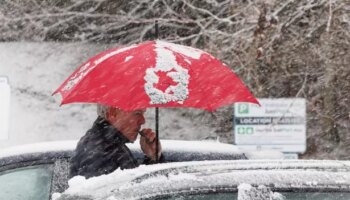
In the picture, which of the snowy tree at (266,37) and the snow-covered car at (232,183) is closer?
the snow-covered car at (232,183)

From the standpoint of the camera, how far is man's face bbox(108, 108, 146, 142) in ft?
12.9

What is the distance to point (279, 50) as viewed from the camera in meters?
11.2

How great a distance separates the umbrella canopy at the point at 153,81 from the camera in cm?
404

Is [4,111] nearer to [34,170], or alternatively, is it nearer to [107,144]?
[34,170]

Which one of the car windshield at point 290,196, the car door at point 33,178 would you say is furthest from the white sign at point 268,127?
the car windshield at point 290,196

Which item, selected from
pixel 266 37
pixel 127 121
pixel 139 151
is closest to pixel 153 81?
pixel 127 121

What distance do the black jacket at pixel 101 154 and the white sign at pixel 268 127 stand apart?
17.0 ft

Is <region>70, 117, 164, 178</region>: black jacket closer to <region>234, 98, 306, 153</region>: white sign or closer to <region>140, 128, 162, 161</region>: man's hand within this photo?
<region>140, 128, 162, 161</region>: man's hand

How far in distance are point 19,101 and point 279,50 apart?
7295 millimetres

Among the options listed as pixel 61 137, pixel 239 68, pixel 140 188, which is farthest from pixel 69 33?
pixel 140 188

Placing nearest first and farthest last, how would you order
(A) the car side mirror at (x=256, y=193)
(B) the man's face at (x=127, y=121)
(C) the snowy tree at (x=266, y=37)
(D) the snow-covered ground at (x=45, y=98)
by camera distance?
1. (A) the car side mirror at (x=256, y=193)
2. (B) the man's face at (x=127, y=121)
3. (C) the snowy tree at (x=266, y=37)
4. (D) the snow-covered ground at (x=45, y=98)

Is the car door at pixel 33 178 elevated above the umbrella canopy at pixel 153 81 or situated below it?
below

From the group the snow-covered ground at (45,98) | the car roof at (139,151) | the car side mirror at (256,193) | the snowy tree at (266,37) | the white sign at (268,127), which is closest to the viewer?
the car side mirror at (256,193)

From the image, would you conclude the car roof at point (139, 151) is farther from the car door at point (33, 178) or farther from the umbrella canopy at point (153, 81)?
the umbrella canopy at point (153, 81)
